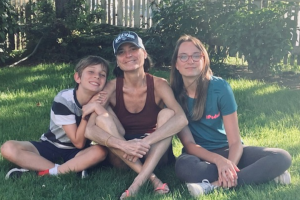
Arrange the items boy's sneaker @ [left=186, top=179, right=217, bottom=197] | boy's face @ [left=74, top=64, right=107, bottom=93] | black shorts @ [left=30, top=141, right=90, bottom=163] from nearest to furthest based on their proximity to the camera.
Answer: boy's sneaker @ [left=186, top=179, right=217, bottom=197], boy's face @ [left=74, top=64, right=107, bottom=93], black shorts @ [left=30, top=141, right=90, bottom=163]

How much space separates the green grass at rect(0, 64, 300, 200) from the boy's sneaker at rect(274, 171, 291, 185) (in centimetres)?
6

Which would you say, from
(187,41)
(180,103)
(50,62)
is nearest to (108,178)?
(180,103)

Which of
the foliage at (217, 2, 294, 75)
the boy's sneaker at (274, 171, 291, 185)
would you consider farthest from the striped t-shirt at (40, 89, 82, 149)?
the foliage at (217, 2, 294, 75)

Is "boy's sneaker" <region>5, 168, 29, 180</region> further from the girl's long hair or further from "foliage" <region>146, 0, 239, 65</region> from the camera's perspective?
"foliage" <region>146, 0, 239, 65</region>

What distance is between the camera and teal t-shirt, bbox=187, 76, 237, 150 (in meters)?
4.17

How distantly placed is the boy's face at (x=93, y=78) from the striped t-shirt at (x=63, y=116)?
0.16 metres

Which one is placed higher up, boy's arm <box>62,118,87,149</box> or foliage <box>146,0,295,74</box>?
foliage <box>146,0,295,74</box>

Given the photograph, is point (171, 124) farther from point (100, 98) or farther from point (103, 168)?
point (103, 168)

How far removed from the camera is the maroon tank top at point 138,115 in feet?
14.5

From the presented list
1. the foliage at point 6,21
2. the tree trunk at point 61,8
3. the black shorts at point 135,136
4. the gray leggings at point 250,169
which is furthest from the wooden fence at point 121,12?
the gray leggings at point 250,169

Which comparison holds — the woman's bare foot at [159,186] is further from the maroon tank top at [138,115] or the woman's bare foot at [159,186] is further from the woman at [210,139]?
the maroon tank top at [138,115]

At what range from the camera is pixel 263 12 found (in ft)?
26.6

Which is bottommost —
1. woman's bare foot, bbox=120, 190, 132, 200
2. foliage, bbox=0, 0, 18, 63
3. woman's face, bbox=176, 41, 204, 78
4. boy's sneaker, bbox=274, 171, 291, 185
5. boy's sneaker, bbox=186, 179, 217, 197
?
woman's bare foot, bbox=120, 190, 132, 200

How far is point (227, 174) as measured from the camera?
3.86 metres
